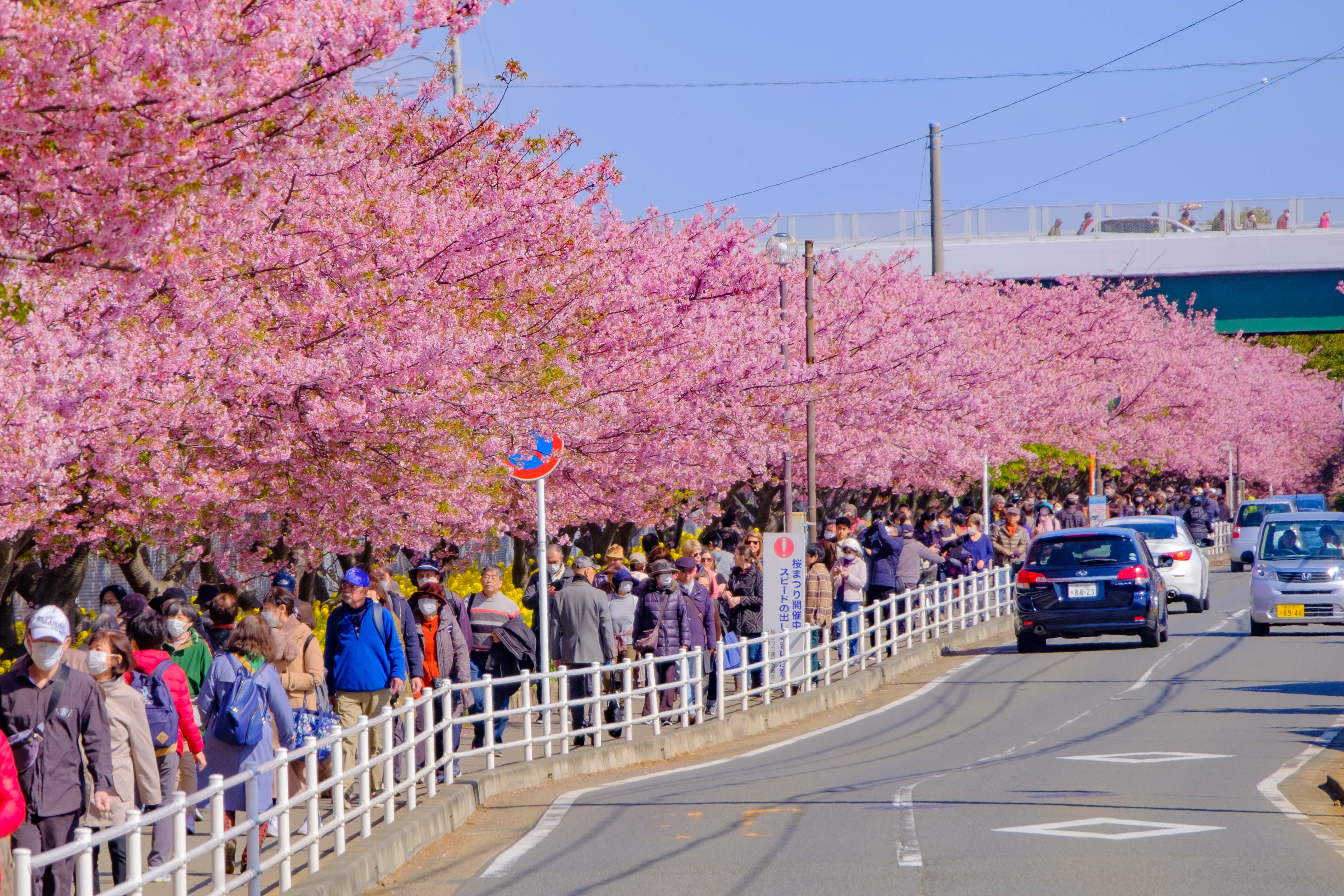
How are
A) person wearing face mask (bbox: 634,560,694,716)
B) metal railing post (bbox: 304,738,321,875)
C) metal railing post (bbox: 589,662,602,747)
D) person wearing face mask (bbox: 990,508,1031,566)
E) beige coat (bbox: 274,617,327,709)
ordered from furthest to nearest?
person wearing face mask (bbox: 990,508,1031,566), person wearing face mask (bbox: 634,560,694,716), metal railing post (bbox: 589,662,602,747), beige coat (bbox: 274,617,327,709), metal railing post (bbox: 304,738,321,875)

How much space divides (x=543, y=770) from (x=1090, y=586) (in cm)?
1121

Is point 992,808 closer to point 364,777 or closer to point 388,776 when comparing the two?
point 388,776

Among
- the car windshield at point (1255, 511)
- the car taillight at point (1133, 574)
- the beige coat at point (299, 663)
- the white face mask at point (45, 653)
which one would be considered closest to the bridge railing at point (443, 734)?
the beige coat at point (299, 663)

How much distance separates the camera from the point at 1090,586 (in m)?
23.2

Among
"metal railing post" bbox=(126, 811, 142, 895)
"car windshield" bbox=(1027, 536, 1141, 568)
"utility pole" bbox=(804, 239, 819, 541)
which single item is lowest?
"metal railing post" bbox=(126, 811, 142, 895)

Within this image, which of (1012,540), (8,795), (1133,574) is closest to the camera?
(8,795)

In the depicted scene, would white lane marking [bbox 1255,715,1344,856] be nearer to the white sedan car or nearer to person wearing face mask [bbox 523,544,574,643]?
person wearing face mask [bbox 523,544,574,643]

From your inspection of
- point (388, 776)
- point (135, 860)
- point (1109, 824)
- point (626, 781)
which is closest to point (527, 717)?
point (626, 781)

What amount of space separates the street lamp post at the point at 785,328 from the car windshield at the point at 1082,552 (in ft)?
11.1

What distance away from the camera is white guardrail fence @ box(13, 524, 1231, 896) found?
23.8 ft

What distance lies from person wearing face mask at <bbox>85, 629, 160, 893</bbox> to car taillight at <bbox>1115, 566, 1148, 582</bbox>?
53.7 feet

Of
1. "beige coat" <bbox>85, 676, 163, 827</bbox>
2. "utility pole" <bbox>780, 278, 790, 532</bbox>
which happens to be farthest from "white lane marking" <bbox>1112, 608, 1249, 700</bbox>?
"beige coat" <bbox>85, 676, 163, 827</bbox>

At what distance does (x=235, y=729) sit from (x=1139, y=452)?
169 ft

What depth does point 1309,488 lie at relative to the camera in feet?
330
